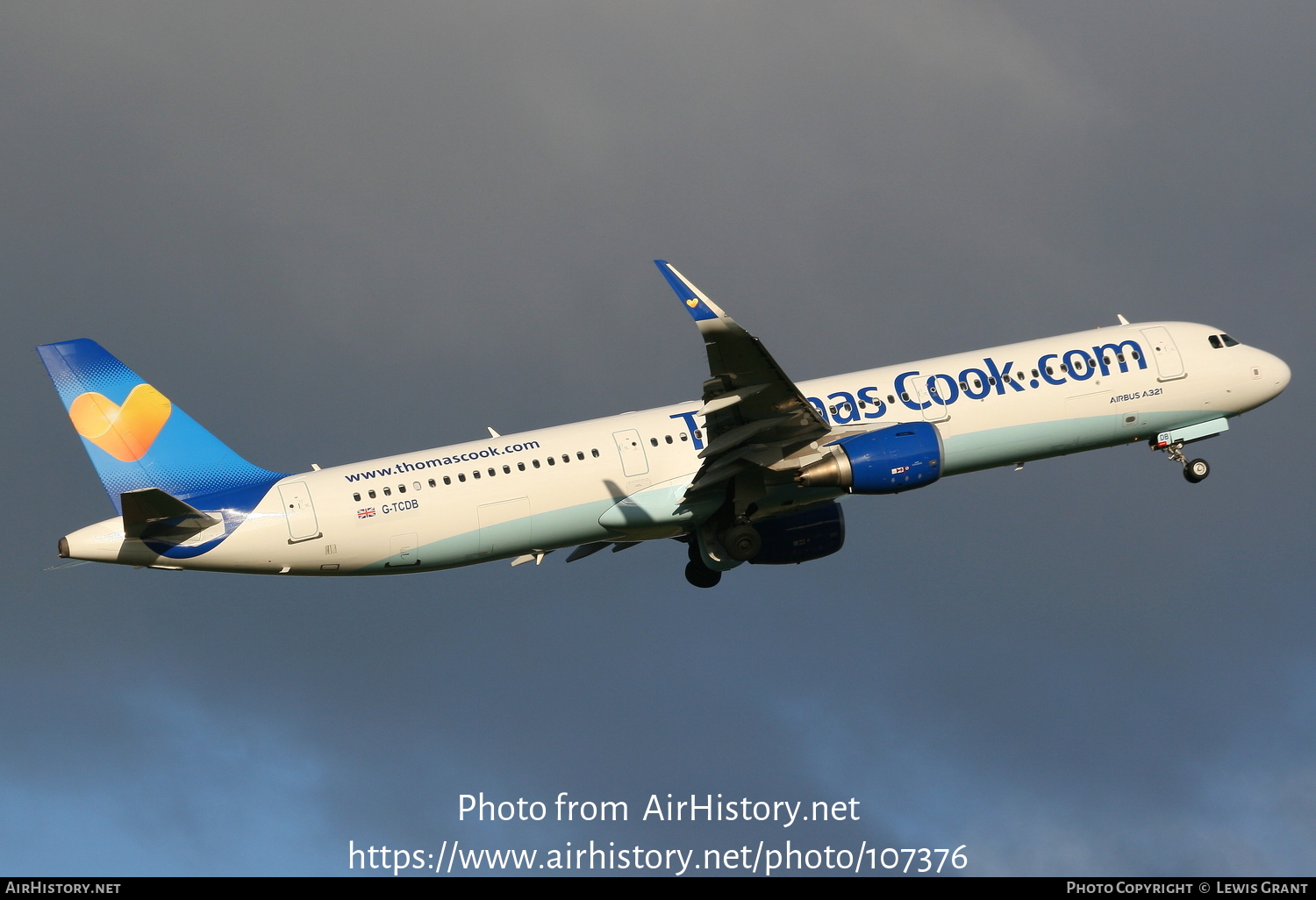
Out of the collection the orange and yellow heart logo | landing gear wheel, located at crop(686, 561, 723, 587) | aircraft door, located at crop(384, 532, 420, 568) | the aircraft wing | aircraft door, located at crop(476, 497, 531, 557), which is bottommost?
aircraft door, located at crop(384, 532, 420, 568)

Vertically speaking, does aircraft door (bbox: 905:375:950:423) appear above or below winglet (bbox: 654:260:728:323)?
above

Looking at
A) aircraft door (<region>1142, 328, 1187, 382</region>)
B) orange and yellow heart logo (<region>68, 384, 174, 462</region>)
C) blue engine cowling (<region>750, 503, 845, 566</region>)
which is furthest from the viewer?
aircraft door (<region>1142, 328, 1187, 382</region>)

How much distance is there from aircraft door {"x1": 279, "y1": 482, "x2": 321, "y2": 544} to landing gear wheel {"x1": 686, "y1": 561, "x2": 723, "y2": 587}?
43.9 feet

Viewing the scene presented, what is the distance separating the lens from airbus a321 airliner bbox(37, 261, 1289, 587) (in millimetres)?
36656

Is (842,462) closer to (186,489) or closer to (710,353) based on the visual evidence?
(710,353)

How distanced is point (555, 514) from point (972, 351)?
13.5 meters

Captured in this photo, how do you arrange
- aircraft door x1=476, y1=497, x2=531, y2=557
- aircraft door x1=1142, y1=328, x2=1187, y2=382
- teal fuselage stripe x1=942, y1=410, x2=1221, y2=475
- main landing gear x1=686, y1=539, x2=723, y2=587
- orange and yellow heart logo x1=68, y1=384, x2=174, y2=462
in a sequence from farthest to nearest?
main landing gear x1=686, y1=539, x2=723, y2=587 → aircraft door x1=1142, y1=328, x2=1187, y2=382 → teal fuselage stripe x1=942, y1=410, x2=1221, y2=475 → aircraft door x1=476, y1=497, x2=531, y2=557 → orange and yellow heart logo x1=68, y1=384, x2=174, y2=462

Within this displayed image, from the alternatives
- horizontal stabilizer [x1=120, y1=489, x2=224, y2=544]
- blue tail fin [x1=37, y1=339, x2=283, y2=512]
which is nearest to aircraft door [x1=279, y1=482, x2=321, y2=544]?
blue tail fin [x1=37, y1=339, x2=283, y2=512]

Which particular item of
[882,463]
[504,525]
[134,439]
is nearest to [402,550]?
[504,525]

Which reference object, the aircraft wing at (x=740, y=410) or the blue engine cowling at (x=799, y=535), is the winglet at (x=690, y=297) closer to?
the aircraft wing at (x=740, y=410)

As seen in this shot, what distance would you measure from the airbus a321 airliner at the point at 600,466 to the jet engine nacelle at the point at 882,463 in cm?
5

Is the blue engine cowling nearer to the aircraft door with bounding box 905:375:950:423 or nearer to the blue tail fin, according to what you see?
the aircraft door with bounding box 905:375:950:423

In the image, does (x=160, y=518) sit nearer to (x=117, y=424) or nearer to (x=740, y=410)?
(x=117, y=424)

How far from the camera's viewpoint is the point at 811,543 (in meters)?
43.8
